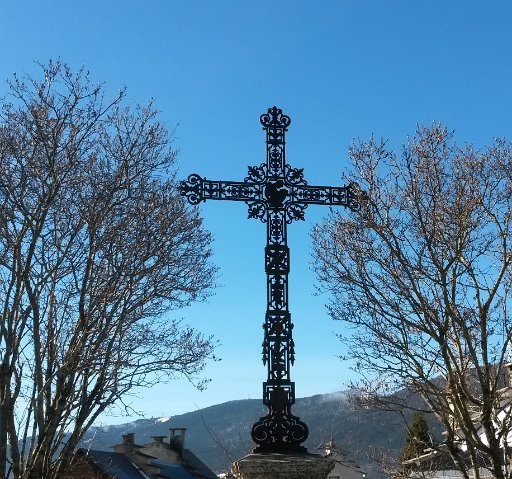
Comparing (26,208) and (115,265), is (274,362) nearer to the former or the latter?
(115,265)

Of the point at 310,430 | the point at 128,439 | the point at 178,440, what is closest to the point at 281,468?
the point at 310,430

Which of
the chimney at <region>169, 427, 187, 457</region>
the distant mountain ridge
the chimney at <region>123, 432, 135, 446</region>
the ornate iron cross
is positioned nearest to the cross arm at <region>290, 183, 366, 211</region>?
the ornate iron cross

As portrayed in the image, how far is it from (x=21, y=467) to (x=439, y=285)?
664 cm

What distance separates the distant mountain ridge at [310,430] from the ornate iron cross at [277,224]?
99 centimetres

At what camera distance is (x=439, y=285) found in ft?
35.5

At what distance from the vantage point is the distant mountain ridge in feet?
44.8

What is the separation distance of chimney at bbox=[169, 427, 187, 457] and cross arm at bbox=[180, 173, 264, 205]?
35.5m

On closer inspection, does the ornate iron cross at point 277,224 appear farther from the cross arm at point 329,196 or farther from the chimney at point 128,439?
the chimney at point 128,439

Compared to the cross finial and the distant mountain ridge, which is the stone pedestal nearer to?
the distant mountain ridge

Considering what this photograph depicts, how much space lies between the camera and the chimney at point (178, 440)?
136ft

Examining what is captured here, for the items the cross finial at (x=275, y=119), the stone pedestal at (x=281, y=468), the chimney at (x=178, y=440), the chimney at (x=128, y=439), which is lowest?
the stone pedestal at (x=281, y=468)

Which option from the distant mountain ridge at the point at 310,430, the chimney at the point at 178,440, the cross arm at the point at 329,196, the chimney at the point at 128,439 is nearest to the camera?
the cross arm at the point at 329,196

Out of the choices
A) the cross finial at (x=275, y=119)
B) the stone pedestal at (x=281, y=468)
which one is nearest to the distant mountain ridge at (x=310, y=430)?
the stone pedestal at (x=281, y=468)

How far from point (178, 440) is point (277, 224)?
36.1 meters
